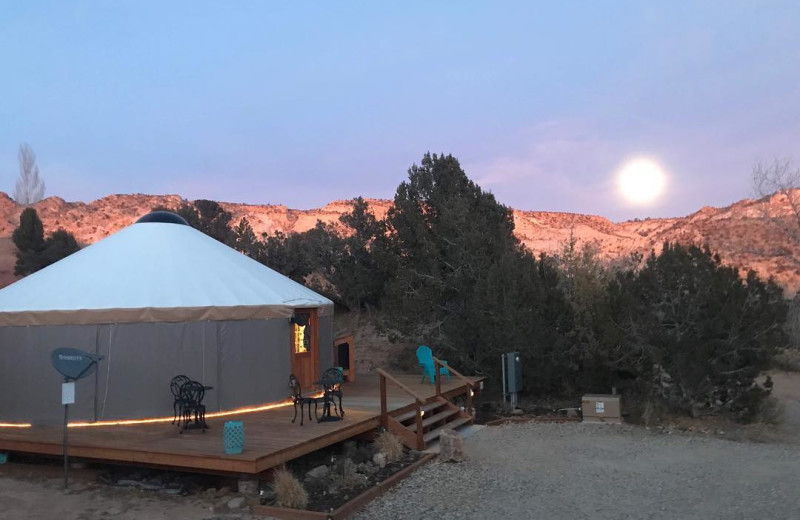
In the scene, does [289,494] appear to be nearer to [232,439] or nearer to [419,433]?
[232,439]

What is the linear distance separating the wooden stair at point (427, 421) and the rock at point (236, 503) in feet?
7.73

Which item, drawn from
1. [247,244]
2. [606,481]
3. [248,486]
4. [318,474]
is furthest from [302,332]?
[247,244]

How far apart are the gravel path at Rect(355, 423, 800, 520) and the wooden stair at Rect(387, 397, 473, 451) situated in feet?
1.85

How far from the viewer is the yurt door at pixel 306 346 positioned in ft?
28.3

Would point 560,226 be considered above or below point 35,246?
above

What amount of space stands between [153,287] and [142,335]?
2.36ft

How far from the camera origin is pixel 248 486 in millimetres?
5316

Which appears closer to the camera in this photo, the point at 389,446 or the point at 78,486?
the point at 78,486

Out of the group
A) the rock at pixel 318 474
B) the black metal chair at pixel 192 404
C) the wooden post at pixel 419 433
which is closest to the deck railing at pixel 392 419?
the wooden post at pixel 419 433

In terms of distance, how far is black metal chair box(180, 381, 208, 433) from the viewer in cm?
644

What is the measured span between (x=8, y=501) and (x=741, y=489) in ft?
21.4

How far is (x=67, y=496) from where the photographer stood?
17.9ft

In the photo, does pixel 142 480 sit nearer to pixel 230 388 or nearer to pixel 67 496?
pixel 67 496

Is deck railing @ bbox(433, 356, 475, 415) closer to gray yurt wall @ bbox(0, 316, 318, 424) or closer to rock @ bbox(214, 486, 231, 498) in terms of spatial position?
gray yurt wall @ bbox(0, 316, 318, 424)
